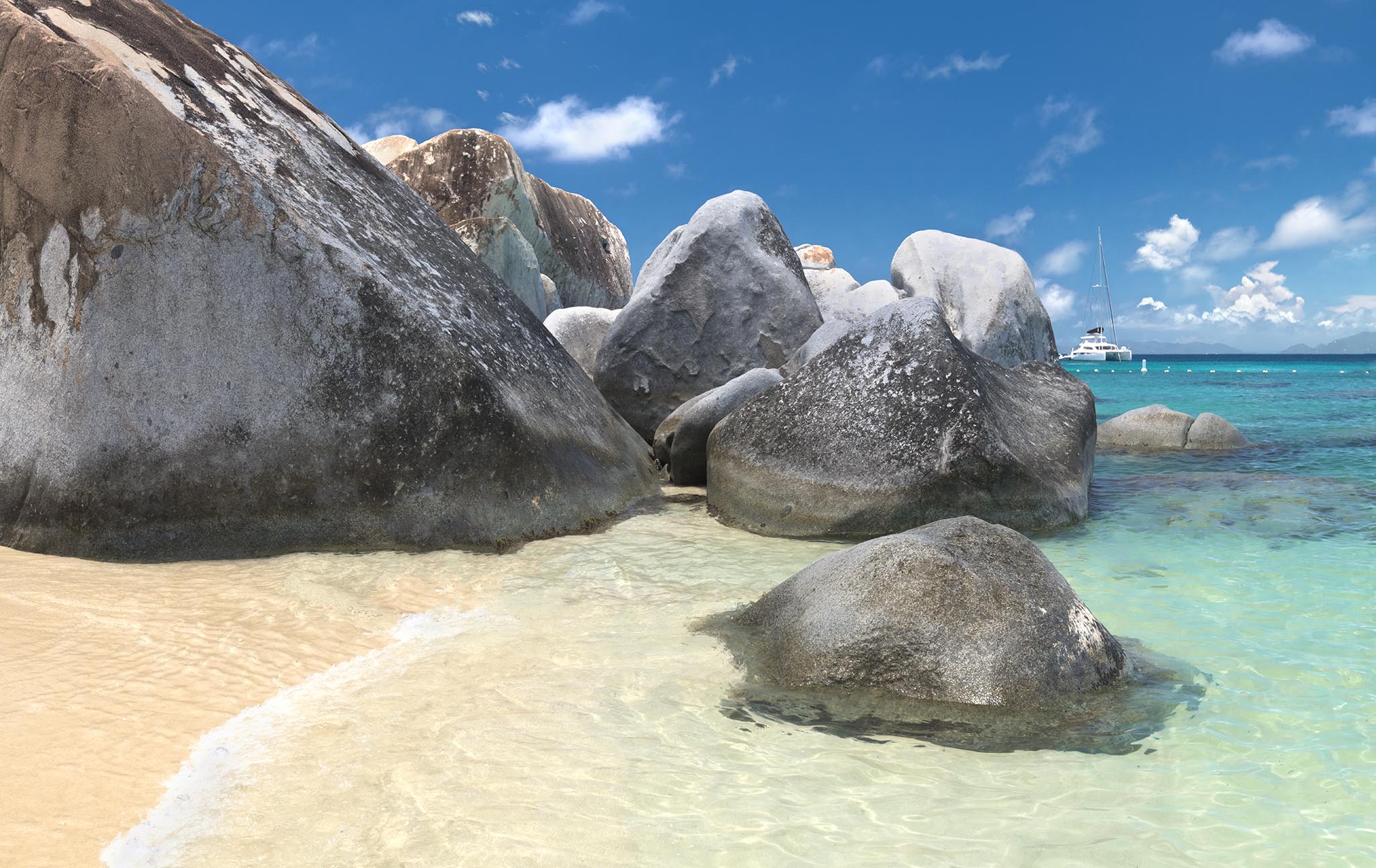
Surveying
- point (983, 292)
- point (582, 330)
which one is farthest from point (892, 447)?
point (983, 292)

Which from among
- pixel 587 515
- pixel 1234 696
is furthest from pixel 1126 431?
pixel 1234 696

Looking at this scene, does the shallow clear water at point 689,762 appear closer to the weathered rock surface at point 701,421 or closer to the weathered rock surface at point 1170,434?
the weathered rock surface at point 701,421

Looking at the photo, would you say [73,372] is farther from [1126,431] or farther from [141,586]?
[1126,431]

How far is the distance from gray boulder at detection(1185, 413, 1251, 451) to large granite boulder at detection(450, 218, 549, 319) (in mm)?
10206

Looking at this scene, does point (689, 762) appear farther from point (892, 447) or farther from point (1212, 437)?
point (1212, 437)

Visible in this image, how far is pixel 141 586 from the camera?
4.81 m

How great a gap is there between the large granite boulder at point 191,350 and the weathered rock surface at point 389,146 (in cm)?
1614

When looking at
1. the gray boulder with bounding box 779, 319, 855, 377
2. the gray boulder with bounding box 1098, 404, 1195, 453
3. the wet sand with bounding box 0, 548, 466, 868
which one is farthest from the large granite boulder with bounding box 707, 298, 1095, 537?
the gray boulder with bounding box 1098, 404, 1195, 453

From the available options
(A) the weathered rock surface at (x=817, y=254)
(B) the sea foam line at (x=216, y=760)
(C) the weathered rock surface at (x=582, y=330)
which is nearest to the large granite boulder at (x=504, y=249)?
(C) the weathered rock surface at (x=582, y=330)

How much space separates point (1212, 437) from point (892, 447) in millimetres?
7886

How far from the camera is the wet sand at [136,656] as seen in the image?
2693 millimetres

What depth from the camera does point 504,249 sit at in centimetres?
1677

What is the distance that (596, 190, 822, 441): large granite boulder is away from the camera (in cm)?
1067

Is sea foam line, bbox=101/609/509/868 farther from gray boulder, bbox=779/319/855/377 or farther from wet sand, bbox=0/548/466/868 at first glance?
gray boulder, bbox=779/319/855/377
